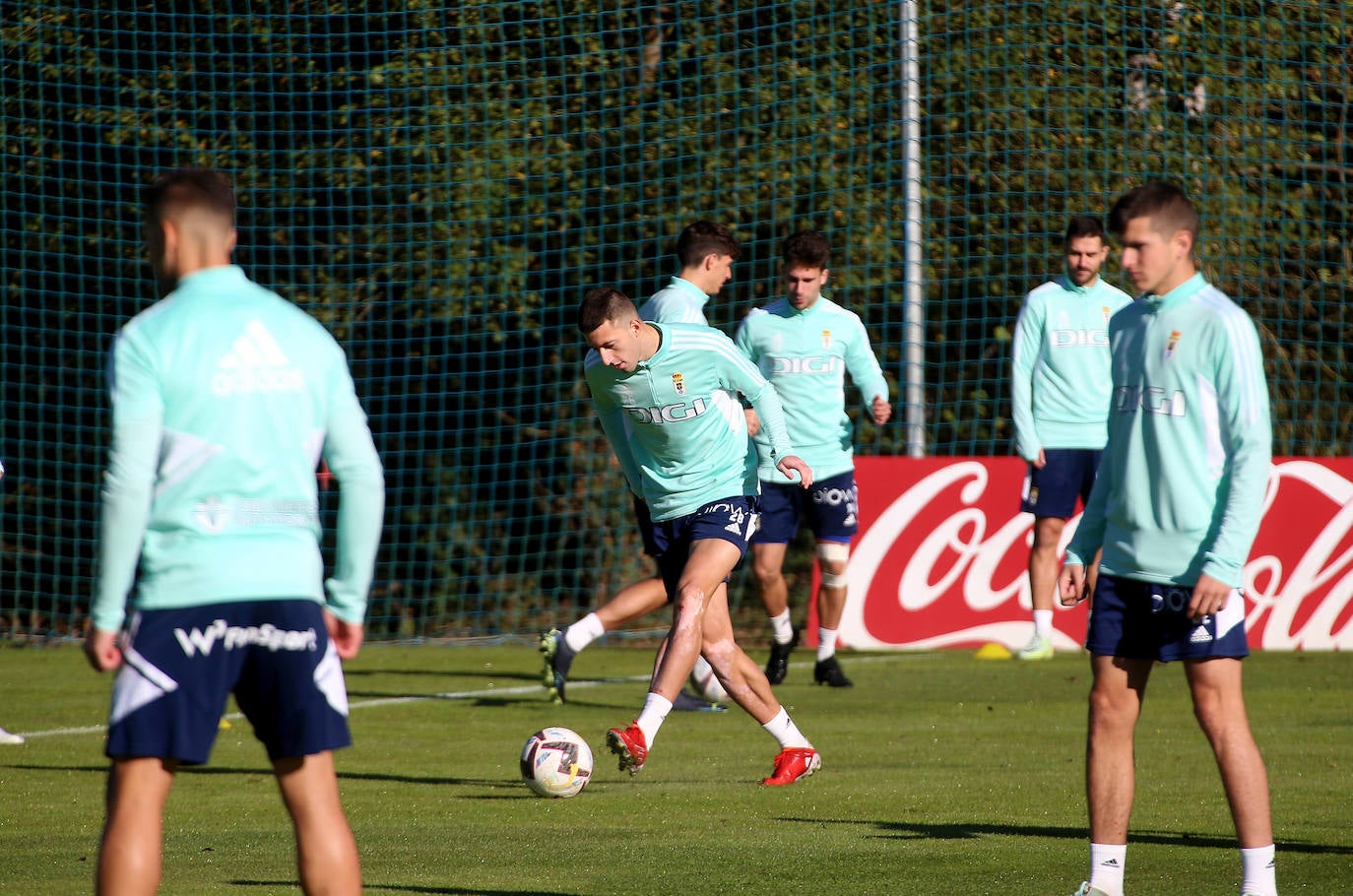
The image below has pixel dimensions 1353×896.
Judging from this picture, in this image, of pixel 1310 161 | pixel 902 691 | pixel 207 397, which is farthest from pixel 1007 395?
pixel 207 397

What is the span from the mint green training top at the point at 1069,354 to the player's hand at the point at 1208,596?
246 inches

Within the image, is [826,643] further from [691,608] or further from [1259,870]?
[1259,870]

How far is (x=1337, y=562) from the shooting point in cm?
1190

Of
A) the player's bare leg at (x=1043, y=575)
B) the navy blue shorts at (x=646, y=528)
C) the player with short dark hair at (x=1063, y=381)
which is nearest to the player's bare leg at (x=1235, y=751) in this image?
the navy blue shorts at (x=646, y=528)

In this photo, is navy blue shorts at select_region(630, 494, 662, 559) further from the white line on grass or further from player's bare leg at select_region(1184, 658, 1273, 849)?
player's bare leg at select_region(1184, 658, 1273, 849)

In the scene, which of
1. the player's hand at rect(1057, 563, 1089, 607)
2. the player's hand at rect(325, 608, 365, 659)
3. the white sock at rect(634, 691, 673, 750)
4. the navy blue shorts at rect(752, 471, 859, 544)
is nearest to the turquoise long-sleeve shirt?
the navy blue shorts at rect(752, 471, 859, 544)

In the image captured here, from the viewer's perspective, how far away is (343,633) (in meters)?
3.68

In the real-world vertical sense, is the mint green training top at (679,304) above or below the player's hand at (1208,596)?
above

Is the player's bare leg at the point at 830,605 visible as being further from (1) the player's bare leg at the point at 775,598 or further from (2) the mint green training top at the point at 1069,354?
(2) the mint green training top at the point at 1069,354

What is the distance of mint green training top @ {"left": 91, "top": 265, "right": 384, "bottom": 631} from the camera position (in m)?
3.41

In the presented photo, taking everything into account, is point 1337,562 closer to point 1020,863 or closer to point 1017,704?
point 1017,704

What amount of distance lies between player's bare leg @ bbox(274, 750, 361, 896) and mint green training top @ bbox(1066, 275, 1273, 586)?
2062mm

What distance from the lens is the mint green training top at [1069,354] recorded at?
10570 mm

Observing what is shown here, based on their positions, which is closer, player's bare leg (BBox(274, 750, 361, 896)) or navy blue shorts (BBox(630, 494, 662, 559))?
player's bare leg (BBox(274, 750, 361, 896))
